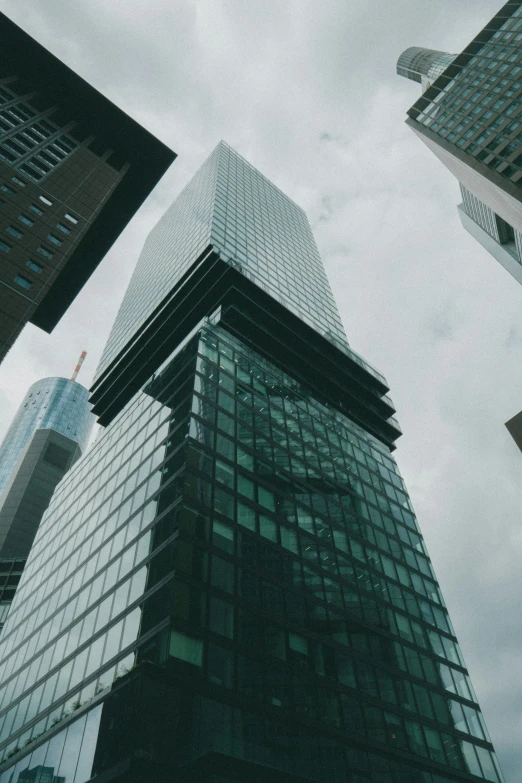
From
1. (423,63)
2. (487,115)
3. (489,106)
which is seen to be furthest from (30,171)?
(423,63)

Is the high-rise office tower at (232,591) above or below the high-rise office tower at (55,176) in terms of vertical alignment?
below

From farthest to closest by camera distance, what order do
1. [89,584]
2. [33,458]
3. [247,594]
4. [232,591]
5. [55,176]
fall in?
1. [33,458]
2. [55,176]
3. [89,584]
4. [247,594]
5. [232,591]

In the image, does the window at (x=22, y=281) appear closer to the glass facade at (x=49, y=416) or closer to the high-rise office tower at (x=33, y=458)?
the high-rise office tower at (x=33, y=458)

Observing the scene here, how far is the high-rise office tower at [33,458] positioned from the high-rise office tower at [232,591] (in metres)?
42.3

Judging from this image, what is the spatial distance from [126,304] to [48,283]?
51848 mm

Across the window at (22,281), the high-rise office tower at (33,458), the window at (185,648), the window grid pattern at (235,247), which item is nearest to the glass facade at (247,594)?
the window at (185,648)

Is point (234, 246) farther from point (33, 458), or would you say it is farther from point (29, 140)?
point (33, 458)

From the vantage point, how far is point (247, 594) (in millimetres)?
31047

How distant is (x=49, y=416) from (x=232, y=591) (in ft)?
494

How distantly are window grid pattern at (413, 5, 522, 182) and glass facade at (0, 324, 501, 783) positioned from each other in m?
43.6

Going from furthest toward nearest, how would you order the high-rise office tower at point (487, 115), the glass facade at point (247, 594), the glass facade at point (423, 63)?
the glass facade at point (423, 63) → the high-rise office tower at point (487, 115) → the glass facade at point (247, 594)

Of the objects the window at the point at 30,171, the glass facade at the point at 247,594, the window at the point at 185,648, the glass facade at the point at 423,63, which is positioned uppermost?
the glass facade at the point at 423,63

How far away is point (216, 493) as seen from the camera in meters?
35.1

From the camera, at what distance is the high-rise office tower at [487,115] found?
6831cm
